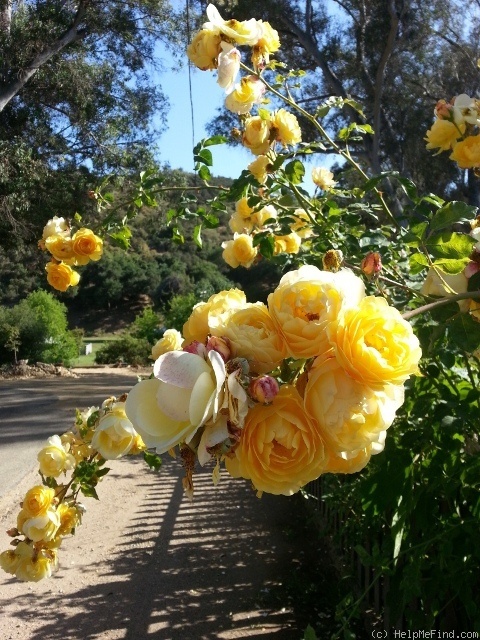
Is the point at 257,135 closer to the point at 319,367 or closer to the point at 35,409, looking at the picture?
the point at 319,367

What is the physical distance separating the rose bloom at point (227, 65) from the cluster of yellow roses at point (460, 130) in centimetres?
37

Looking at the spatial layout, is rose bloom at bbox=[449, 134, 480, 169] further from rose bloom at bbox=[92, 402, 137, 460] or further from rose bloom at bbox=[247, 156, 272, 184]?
rose bloom at bbox=[92, 402, 137, 460]

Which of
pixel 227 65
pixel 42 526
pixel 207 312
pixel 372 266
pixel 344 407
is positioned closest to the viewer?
pixel 344 407

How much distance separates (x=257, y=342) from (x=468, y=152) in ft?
2.25

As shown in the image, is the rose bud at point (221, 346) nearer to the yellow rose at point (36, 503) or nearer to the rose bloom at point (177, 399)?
the rose bloom at point (177, 399)

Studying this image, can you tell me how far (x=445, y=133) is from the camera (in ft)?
3.37

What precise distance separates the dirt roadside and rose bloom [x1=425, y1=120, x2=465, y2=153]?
2.00 meters

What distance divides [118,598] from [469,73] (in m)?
7.42

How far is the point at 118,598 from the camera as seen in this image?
8.93ft

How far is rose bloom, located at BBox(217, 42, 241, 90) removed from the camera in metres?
0.93

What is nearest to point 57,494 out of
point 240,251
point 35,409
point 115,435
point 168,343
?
point 115,435

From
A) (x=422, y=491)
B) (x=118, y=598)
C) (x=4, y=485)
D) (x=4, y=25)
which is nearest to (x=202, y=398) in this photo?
(x=422, y=491)

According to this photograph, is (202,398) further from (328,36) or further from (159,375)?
(328,36)

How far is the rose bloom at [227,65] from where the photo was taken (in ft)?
3.06
